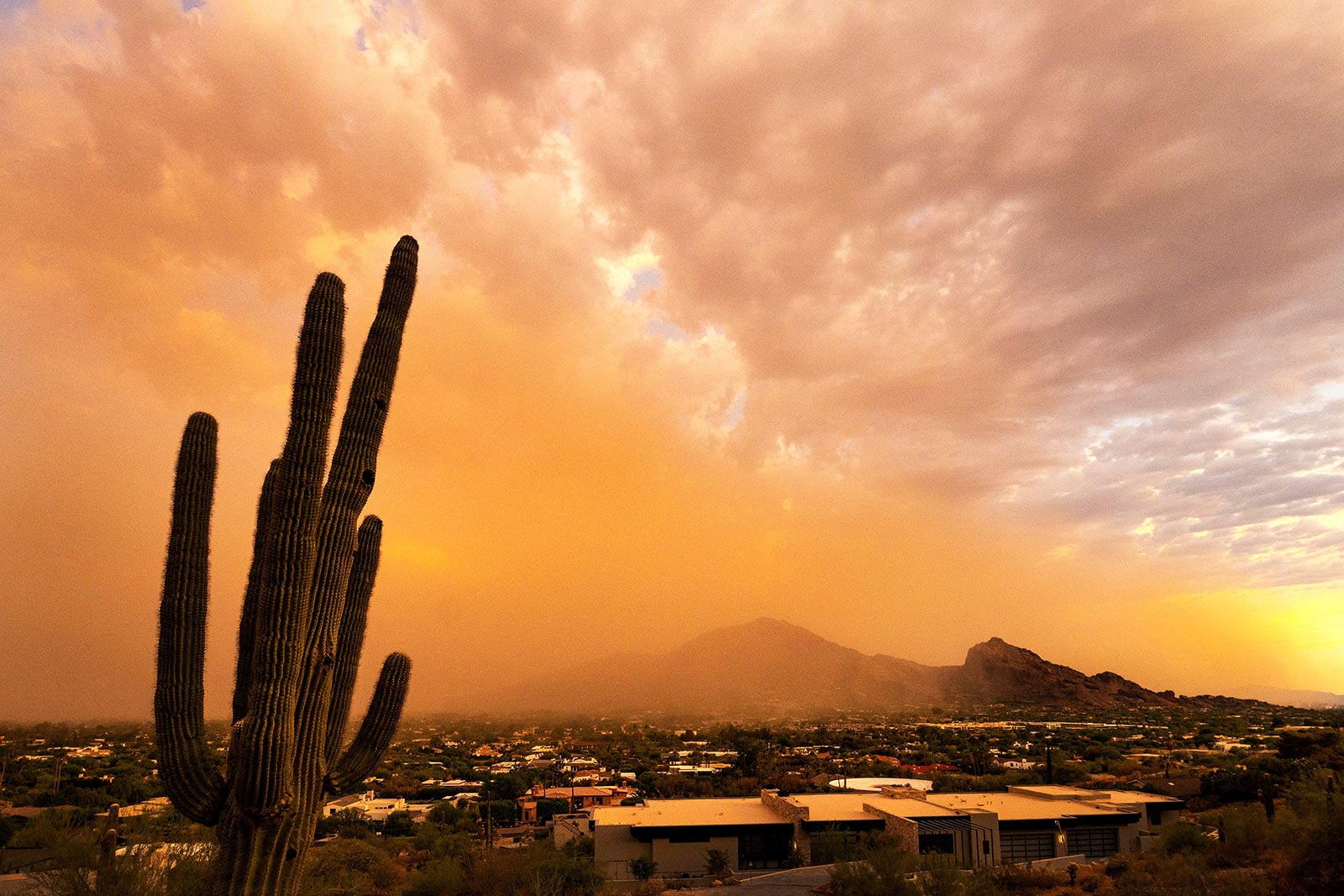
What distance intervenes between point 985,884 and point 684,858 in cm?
1386

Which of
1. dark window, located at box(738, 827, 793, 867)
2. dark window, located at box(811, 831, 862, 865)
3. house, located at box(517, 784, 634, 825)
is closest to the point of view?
dark window, located at box(811, 831, 862, 865)

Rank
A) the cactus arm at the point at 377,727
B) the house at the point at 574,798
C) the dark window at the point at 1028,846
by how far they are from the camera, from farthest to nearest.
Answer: the house at the point at 574,798 → the dark window at the point at 1028,846 → the cactus arm at the point at 377,727

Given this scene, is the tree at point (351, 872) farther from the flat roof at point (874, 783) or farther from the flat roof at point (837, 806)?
the flat roof at point (874, 783)

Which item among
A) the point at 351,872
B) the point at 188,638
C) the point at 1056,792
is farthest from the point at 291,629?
the point at 1056,792

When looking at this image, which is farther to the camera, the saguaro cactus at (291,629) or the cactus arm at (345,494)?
the cactus arm at (345,494)

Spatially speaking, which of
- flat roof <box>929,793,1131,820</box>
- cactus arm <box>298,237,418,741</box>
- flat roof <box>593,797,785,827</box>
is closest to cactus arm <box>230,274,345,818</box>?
cactus arm <box>298,237,418,741</box>

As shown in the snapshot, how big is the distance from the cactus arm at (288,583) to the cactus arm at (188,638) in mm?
1137

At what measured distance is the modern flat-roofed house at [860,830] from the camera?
33938 mm

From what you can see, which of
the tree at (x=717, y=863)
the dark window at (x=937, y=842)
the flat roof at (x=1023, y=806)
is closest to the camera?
the dark window at (x=937, y=842)

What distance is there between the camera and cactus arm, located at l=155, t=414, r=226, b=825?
1181 cm

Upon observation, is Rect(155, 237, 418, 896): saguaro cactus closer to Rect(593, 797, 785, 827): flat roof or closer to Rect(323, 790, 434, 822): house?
Rect(593, 797, 785, 827): flat roof

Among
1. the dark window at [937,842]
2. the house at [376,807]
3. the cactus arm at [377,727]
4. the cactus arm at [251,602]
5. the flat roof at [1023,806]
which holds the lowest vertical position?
the house at [376,807]

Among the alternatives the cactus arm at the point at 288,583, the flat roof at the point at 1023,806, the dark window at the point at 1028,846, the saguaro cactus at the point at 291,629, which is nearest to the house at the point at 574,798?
the flat roof at the point at 1023,806

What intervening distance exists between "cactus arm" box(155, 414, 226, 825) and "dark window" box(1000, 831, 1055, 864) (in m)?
35.0
